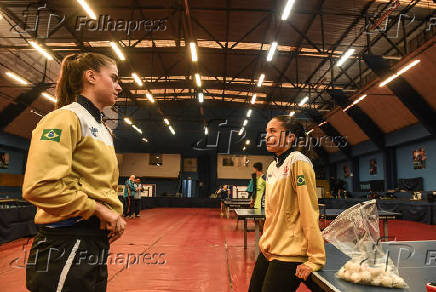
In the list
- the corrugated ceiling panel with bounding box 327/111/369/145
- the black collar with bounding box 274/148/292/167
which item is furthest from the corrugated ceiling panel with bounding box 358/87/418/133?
the black collar with bounding box 274/148/292/167

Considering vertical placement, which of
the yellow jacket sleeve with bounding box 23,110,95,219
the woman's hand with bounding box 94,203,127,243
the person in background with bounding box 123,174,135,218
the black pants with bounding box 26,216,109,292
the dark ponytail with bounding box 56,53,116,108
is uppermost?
the dark ponytail with bounding box 56,53,116,108

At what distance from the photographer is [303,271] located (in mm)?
1477

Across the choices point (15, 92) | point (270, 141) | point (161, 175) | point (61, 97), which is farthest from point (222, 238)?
point (161, 175)

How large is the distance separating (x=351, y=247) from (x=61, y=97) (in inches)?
65.4

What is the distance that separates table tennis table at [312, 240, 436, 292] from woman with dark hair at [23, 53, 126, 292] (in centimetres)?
99

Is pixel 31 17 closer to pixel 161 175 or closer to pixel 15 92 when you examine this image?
pixel 15 92

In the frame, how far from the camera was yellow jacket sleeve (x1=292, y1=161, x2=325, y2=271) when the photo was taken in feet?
4.96

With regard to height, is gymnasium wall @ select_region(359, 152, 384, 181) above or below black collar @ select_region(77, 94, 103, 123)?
above

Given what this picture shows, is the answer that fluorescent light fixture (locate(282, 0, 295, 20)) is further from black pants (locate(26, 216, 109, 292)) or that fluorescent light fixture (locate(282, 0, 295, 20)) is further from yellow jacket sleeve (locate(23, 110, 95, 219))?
black pants (locate(26, 216, 109, 292))

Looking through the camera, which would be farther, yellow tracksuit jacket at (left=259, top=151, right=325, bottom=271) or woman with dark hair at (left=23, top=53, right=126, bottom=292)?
yellow tracksuit jacket at (left=259, top=151, right=325, bottom=271)

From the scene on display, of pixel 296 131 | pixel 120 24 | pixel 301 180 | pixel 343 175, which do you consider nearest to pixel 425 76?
pixel 343 175

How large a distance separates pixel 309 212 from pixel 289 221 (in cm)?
16

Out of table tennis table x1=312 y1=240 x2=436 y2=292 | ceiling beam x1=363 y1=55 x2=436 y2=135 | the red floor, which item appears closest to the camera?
table tennis table x1=312 y1=240 x2=436 y2=292

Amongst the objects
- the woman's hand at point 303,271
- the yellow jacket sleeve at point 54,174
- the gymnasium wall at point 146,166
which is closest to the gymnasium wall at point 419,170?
the woman's hand at point 303,271
